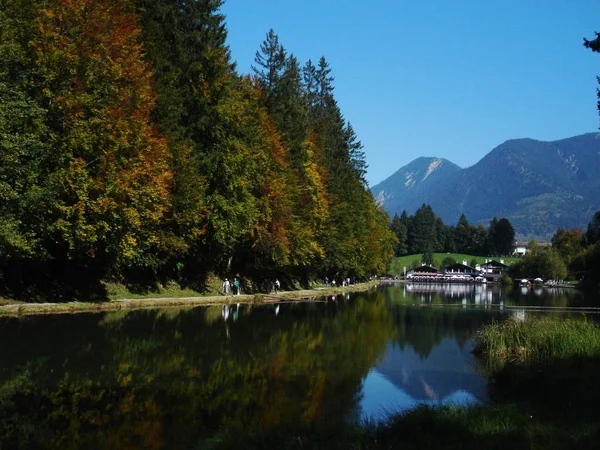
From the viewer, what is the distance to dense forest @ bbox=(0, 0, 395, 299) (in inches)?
1217

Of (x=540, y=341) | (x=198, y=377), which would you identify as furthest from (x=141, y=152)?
(x=540, y=341)

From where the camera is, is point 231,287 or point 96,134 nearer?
point 96,134

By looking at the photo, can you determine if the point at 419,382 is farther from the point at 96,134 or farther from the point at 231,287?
the point at 231,287

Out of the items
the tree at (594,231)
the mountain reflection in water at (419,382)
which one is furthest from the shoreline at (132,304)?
the tree at (594,231)

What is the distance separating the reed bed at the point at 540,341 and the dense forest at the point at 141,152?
19408mm

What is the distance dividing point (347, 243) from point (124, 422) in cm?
7112

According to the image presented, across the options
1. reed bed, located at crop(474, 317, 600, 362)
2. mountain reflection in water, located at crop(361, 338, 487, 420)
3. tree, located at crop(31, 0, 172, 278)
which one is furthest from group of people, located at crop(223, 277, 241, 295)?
reed bed, located at crop(474, 317, 600, 362)

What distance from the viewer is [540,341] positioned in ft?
69.4

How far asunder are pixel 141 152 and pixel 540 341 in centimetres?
2334

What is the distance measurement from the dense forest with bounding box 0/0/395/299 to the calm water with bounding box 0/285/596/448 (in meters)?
5.27

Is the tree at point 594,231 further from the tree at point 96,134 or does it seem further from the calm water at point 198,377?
the tree at point 96,134

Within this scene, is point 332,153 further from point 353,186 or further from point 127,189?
point 127,189

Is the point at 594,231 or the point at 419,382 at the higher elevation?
the point at 594,231

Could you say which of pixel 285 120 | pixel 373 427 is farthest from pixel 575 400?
pixel 285 120
